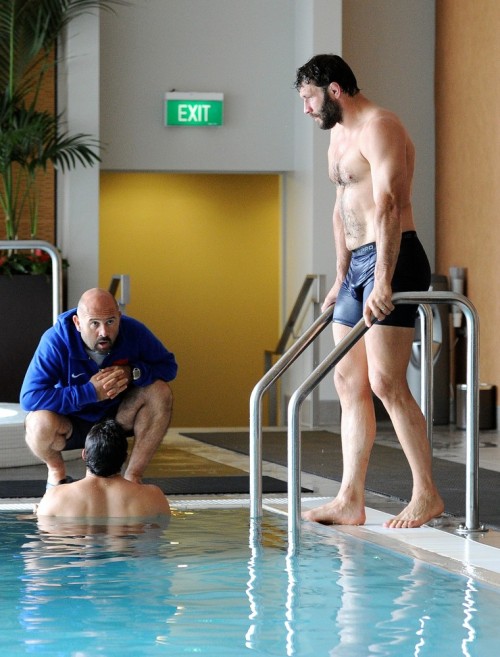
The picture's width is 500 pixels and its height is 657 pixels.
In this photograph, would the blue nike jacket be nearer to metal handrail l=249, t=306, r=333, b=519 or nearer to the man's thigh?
metal handrail l=249, t=306, r=333, b=519

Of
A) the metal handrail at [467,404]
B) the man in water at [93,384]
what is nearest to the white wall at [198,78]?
the man in water at [93,384]

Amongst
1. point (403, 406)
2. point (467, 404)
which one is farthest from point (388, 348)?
point (467, 404)

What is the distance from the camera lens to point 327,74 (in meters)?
4.06

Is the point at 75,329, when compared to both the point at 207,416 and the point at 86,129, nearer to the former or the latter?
the point at 86,129

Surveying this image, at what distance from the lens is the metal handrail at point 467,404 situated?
3758 mm

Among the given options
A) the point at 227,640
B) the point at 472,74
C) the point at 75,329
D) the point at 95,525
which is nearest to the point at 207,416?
the point at 472,74

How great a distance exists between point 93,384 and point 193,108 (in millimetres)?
5407

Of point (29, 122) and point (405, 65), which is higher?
point (405, 65)

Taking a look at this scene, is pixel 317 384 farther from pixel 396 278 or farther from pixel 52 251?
pixel 52 251

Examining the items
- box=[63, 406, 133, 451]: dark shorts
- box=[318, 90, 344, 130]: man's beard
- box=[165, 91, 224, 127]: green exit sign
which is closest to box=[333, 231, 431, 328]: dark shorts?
box=[318, 90, 344, 130]: man's beard

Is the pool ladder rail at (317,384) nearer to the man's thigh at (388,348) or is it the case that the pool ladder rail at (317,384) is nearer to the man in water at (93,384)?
the man's thigh at (388,348)

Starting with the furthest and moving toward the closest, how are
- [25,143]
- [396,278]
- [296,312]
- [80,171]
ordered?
[80,171]
[296,312]
[25,143]
[396,278]

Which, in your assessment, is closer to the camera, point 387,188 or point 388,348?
point 387,188

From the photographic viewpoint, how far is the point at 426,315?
178 inches
